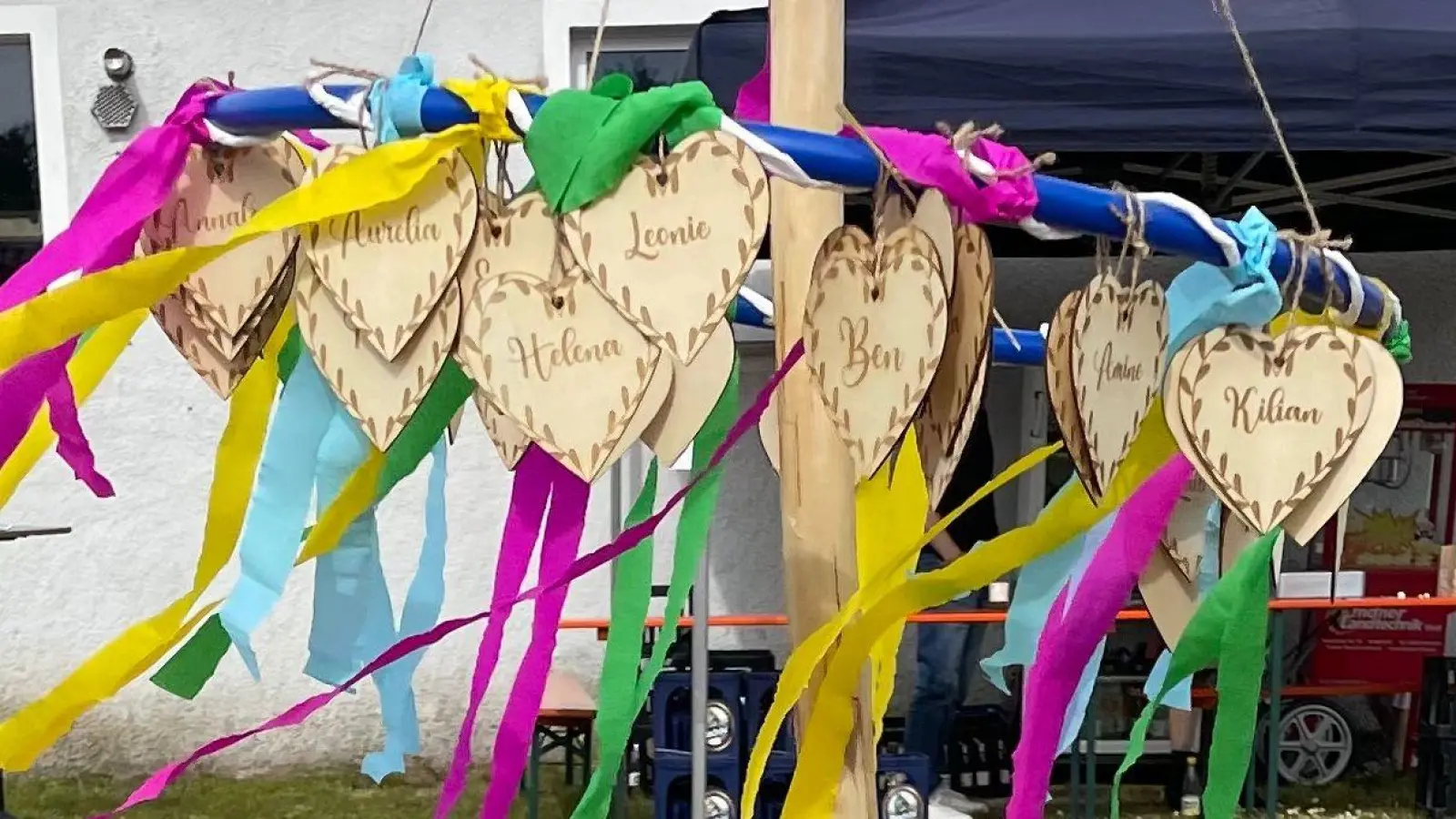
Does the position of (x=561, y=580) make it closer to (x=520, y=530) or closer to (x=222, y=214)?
(x=520, y=530)

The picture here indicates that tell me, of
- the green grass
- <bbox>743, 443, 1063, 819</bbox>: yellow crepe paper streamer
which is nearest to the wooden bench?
the green grass

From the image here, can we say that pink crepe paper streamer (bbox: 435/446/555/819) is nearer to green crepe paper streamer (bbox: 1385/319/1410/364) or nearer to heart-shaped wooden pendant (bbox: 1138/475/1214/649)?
heart-shaped wooden pendant (bbox: 1138/475/1214/649)

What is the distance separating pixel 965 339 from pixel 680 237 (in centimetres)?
17

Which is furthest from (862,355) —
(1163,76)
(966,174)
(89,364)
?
(1163,76)

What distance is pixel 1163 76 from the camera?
1752mm

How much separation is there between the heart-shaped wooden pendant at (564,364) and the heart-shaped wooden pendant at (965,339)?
0.55 ft

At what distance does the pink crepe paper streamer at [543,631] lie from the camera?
2.48 ft

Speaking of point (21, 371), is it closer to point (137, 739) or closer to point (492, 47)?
point (492, 47)

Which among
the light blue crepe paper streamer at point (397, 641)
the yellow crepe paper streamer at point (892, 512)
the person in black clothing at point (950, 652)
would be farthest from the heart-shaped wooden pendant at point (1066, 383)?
the person in black clothing at point (950, 652)

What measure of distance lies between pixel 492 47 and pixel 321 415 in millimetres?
2499

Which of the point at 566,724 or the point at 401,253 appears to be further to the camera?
the point at 566,724

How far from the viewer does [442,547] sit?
103 cm

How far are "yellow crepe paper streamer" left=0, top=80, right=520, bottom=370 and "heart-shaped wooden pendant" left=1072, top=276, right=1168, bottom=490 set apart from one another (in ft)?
1.30

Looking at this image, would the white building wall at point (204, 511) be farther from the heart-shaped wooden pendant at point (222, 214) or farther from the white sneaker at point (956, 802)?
the heart-shaped wooden pendant at point (222, 214)
